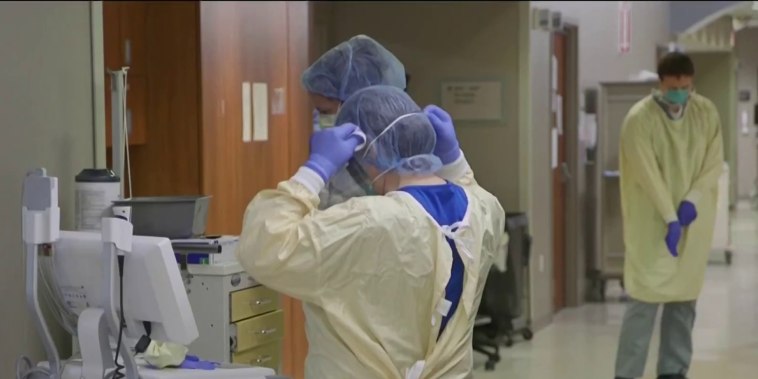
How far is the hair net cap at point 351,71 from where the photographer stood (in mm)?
3881

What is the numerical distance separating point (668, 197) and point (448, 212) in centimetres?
247

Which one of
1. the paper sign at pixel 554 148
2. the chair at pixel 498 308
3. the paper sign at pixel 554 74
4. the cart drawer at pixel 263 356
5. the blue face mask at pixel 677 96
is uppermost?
the paper sign at pixel 554 74

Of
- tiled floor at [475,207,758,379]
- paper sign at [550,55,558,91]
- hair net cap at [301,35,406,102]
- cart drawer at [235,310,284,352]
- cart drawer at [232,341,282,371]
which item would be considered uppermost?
paper sign at [550,55,558,91]

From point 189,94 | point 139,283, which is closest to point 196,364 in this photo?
point 139,283

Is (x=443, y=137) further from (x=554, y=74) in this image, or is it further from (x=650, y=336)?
(x=554, y=74)

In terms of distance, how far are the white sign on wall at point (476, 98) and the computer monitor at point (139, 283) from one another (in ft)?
14.5

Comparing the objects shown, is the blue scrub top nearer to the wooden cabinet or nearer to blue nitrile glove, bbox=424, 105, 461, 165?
blue nitrile glove, bbox=424, 105, 461, 165

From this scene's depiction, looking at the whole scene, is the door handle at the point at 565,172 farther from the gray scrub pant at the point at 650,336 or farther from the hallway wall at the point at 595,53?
the gray scrub pant at the point at 650,336

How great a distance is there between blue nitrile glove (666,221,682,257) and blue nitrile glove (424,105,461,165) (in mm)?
2048

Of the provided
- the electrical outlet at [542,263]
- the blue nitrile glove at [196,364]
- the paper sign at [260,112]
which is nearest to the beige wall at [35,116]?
the blue nitrile glove at [196,364]

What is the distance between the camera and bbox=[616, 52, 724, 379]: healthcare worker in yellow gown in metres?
5.17

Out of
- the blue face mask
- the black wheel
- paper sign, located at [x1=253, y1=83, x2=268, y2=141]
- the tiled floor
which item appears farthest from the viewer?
the black wheel

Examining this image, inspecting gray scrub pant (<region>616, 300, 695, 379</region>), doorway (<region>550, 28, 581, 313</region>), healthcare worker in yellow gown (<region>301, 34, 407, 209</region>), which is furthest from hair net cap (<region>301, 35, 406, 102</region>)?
doorway (<region>550, 28, 581, 313</region>)

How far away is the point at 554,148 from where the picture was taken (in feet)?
25.5
